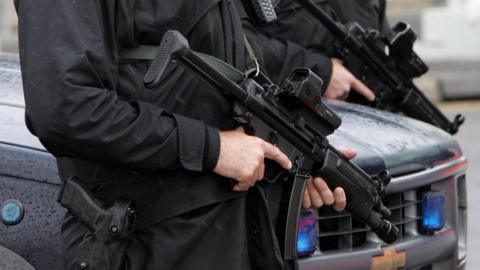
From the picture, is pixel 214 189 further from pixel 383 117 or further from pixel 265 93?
pixel 383 117

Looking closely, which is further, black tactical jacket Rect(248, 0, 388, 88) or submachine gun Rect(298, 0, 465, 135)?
submachine gun Rect(298, 0, 465, 135)

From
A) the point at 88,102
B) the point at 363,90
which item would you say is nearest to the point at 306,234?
the point at 88,102

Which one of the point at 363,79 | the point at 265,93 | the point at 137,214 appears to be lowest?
the point at 363,79

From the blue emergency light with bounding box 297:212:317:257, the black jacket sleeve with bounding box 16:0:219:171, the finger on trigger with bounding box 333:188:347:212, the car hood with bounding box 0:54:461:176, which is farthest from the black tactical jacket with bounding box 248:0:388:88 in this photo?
the black jacket sleeve with bounding box 16:0:219:171

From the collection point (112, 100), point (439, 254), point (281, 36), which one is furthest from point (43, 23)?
point (281, 36)

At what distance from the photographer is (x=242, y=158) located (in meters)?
2.86

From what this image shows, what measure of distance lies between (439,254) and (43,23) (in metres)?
1.78

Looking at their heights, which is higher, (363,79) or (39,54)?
(39,54)

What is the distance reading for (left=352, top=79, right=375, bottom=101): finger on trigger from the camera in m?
4.88

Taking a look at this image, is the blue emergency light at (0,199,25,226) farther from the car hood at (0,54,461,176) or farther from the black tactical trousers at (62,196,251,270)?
the black tactical trousers at (62,196,251,270)

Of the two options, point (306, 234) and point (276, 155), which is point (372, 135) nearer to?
point (306, 234)

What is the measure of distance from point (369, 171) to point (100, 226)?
112cm

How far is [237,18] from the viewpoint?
3.02m

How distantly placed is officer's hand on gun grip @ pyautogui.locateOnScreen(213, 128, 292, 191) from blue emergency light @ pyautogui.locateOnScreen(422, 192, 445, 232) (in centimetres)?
110
